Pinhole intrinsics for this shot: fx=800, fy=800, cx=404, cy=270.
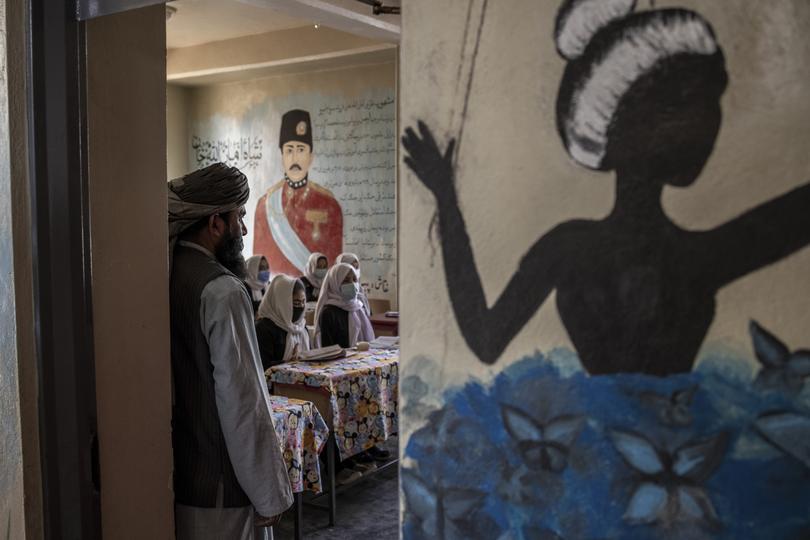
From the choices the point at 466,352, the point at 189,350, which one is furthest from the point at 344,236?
the point at 466,352

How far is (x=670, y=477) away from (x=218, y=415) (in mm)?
1314

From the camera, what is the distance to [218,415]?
6.68 ft

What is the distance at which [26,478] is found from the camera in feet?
5.79

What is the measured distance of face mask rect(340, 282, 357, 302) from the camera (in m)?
5.58

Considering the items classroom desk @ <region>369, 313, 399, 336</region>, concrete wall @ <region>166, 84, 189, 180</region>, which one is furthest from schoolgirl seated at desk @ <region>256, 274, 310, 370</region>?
concrete wall @ <region>166, 84, 189, 180</region>

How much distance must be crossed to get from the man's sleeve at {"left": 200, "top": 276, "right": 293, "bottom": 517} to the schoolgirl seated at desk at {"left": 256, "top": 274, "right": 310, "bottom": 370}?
2307 mm

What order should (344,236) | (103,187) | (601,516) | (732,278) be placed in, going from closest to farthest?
(732,278), (601,516), (103,187), (344,236)

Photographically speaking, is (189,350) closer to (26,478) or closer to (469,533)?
(26,478)

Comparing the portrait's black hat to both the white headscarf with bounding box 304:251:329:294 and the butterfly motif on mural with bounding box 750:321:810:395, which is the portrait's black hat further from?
the butterfly motif on mural with bounding box 750:321:810:395

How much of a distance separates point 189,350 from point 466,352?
113 centimetres

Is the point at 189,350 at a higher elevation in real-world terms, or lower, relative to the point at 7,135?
lower

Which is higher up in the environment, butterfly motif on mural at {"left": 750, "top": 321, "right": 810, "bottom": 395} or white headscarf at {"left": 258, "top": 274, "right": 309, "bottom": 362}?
butterfly motif on mural at {"left": 750, "top": 321, "right": 810, "bottom": 395}

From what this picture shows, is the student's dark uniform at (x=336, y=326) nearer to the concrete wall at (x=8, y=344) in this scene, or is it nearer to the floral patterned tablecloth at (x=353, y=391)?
the floral patterned tablecloth at (x=353, y=391)

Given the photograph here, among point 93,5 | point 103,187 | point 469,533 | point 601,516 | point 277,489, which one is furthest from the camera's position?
point 277,489
